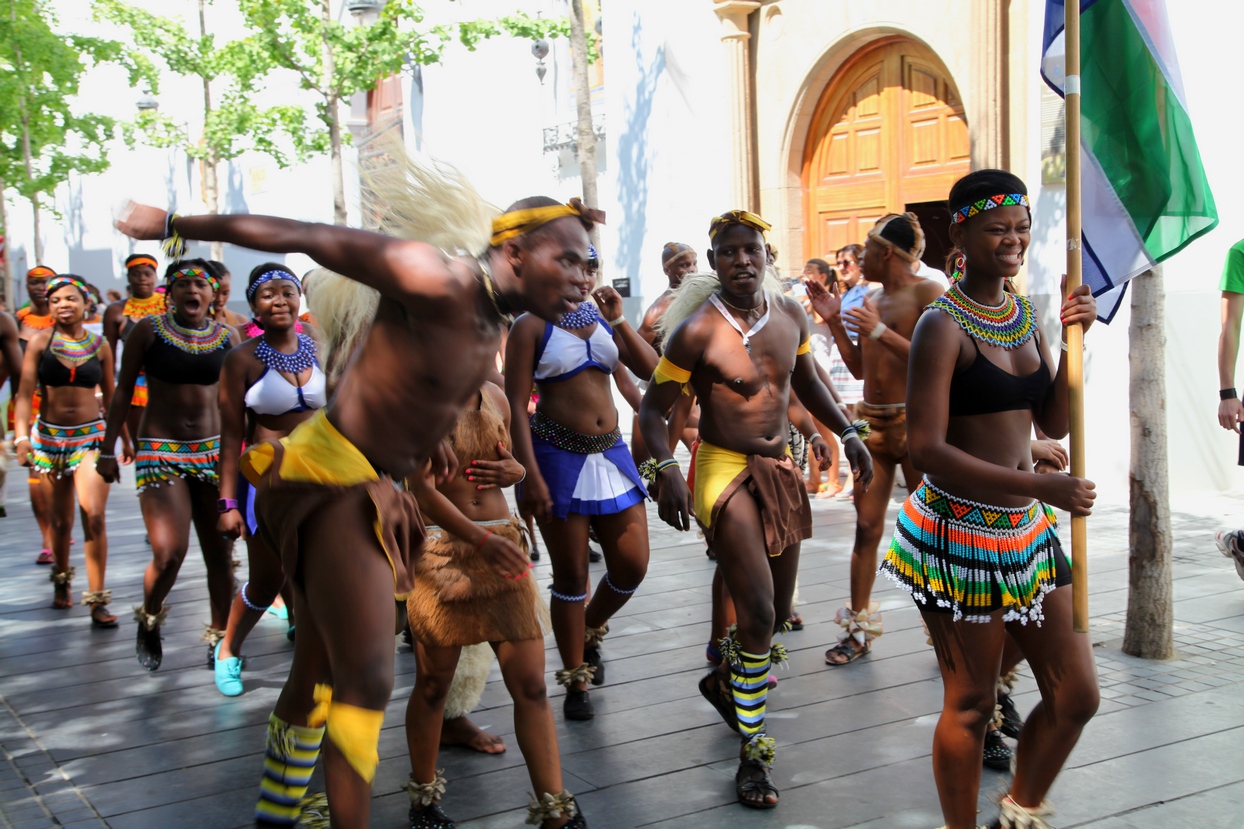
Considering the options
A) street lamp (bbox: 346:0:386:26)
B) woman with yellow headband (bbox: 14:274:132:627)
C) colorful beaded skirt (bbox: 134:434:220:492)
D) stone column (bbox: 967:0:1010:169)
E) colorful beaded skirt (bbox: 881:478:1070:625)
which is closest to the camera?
colorful beaded skirt (bbox: 881:478:1070:625)

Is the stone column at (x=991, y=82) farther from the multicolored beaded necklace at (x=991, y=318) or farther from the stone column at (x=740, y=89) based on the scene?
the multicolored beaded necklace at (x=991, y=318)

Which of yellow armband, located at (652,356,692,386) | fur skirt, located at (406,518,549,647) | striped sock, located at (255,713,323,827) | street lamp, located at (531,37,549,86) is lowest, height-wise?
striped sock, located at (255,713,323,827)

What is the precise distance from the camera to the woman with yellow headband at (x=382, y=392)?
287 centimetres

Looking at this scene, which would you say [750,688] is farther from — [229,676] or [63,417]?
[63,417]

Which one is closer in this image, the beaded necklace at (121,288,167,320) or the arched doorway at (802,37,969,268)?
the beaded necklace at (121,288,167,320)

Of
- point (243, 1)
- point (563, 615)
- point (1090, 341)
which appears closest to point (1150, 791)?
point (563, 615)

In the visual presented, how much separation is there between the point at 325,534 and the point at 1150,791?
2786 mm

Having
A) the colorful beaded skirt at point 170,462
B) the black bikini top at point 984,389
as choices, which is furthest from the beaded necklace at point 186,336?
the black bikini top at point 984,389

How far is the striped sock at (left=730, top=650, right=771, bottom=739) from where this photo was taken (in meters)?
4.15

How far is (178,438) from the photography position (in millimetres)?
5910

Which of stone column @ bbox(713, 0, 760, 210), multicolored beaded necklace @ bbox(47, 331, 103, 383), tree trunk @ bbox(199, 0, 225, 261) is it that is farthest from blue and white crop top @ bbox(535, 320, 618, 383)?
tree trunk @ bbox(199, 0, 225, 261)

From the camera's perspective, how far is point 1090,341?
Answer: 9680 mm

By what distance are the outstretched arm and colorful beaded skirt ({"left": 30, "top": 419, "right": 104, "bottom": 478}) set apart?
4774mm

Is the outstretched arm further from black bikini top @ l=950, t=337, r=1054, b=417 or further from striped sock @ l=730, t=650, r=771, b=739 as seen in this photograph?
striped sock @ l=730, t=650, r=771, b=739
